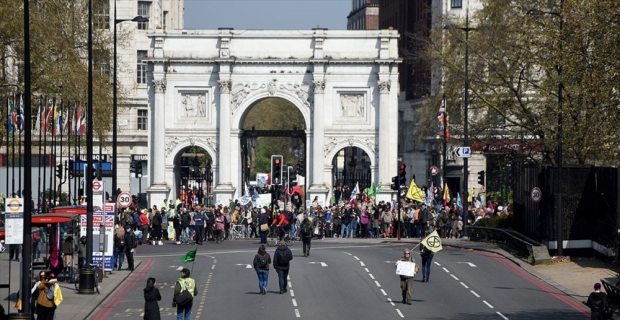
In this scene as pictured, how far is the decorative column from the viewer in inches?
3578

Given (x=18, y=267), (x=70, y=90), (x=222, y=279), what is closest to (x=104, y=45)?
(x=70, y=90)

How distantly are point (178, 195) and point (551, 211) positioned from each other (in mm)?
45340

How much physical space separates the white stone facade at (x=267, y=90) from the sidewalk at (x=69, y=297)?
45.8 m

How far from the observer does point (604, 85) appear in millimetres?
39531

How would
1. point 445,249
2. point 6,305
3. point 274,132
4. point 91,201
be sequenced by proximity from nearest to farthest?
point 6,305
point 91,201
point 445,249
point 274,132

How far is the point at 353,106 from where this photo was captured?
9231 cm

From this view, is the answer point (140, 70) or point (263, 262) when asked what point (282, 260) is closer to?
point (263, 262)

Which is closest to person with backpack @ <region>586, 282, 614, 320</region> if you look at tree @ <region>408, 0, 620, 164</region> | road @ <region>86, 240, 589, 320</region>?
road @ <region>86, 240, 589, 320</region>

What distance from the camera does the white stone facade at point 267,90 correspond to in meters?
90.9

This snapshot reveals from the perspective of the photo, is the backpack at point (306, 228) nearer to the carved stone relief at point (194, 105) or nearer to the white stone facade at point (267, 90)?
the white stone facade at point (267, 90)

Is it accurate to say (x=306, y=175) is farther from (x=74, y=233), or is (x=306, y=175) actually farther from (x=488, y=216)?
(x=74, y=233)

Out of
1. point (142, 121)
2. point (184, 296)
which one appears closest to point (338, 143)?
point (142, 121)

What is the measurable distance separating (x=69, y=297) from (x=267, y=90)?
5077 centimetres

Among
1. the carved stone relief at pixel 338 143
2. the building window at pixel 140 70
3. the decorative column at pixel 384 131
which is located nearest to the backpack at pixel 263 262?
the decorative column at pixel 384 131
